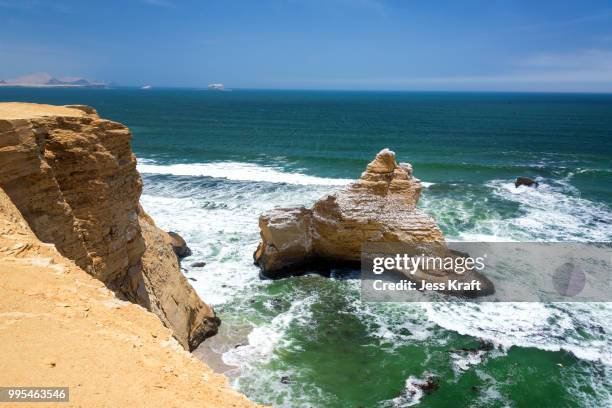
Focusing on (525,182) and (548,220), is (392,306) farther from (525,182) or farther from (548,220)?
(525,182)

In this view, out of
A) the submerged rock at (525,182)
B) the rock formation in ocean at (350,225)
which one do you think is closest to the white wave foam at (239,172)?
the submerged rock at (525,182)

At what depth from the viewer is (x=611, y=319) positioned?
17219 mm

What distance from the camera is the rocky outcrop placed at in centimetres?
437

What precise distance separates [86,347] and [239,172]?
36554mm

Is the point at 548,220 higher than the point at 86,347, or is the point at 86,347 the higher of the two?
the point at 86,347

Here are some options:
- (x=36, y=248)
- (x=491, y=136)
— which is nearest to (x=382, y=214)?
(x=36, y=248)

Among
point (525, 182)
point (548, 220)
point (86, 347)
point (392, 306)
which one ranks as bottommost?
point (392, 306)

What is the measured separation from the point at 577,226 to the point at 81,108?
2724 centimetres

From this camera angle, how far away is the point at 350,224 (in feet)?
67.8

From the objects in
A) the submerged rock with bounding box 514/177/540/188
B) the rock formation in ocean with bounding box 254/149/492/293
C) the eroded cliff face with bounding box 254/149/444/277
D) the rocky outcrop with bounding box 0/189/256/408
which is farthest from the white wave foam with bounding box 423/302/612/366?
the submerged rock with bounding box 514/177/540/188

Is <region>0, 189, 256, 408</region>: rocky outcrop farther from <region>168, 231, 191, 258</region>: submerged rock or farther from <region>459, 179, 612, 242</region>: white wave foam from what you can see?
<region>459, 179, 612, 242</region>: white wave foam

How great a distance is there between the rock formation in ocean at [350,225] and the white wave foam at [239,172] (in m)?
15.3

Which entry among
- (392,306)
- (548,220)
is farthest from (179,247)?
(548,220)

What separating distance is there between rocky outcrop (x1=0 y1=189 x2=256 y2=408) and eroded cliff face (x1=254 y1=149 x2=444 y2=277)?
560 inches
